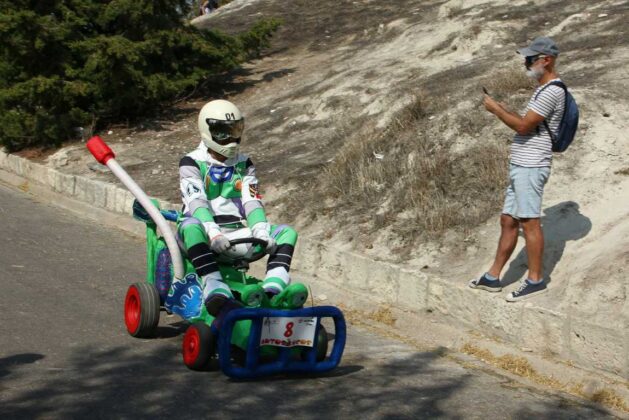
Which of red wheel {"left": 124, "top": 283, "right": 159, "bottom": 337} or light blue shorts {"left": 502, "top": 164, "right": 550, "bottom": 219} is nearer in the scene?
red wheel {"left": 124, "top": 283, "right": 159, "bottom": 337}

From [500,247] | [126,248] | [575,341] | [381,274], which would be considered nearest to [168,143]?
[126,248]

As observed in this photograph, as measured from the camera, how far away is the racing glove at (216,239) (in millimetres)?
6961

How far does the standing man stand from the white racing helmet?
2069 millimetres

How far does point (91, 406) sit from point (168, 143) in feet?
31.7

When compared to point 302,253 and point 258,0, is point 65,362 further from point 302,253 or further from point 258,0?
point 258,0

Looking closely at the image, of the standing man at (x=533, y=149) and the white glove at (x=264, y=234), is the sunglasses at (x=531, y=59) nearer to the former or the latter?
the standing man at (x=533, y=149)

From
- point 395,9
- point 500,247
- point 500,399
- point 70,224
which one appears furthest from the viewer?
point 395,9

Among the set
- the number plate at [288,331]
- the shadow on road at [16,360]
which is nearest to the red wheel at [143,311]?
the shadow on road at [16,360]

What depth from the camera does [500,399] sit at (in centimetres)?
668

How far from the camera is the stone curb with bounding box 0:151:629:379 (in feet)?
23.7

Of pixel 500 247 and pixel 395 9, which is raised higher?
pixel 395 9

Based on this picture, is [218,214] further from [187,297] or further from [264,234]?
[187,297]

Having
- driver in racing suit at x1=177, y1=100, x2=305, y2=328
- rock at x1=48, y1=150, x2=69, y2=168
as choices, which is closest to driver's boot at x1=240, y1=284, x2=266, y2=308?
driver in racing suit at x1=177, y1=100, x2=305, y2=328

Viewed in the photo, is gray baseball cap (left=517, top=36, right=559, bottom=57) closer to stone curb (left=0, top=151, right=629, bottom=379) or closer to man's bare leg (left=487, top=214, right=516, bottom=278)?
man's bare leg (left=487, top=214, right=516, bottom=278)
